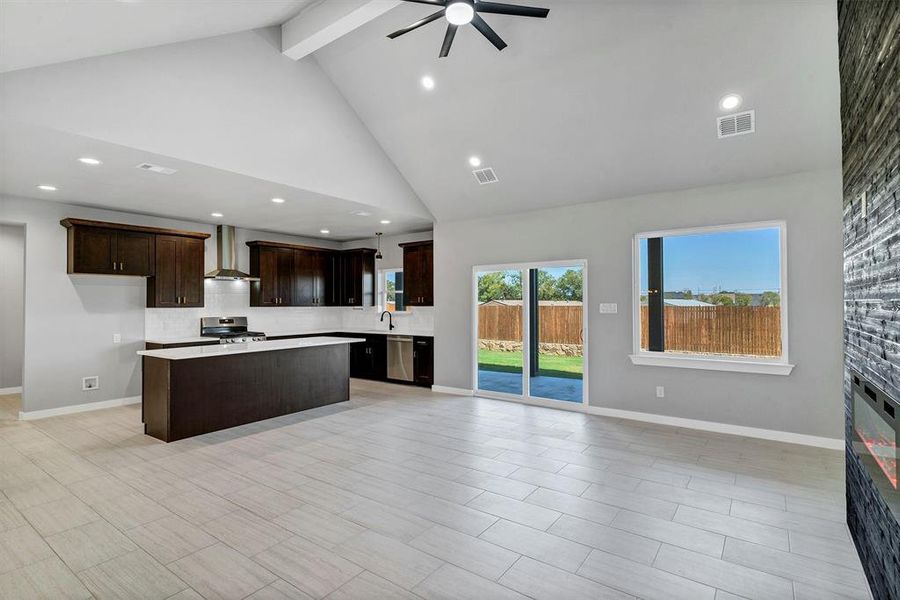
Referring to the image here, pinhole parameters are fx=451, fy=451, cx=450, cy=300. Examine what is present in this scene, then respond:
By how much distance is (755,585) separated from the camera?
7.33ft

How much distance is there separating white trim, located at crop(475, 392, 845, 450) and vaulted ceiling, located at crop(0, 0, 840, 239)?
2628 mm

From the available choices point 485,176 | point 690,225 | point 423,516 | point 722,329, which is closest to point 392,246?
point 485,176

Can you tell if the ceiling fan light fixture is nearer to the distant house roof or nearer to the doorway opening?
the distant house roof

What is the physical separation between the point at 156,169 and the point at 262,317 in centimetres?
428

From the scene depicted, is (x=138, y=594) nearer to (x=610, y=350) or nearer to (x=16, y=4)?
(x=16, y=4)

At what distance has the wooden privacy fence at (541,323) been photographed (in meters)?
5.97

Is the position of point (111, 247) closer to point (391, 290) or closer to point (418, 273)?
point (418, 273)

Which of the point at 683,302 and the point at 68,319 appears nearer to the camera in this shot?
the point at 683,302

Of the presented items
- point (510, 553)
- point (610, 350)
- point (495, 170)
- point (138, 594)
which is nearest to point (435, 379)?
point (610, 350)

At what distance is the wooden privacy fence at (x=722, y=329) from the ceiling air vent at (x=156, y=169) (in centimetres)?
534

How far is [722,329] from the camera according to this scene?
196 inches

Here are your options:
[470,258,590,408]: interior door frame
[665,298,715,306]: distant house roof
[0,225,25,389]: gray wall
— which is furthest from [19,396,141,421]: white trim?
[665,298,715,306]: distant house roof

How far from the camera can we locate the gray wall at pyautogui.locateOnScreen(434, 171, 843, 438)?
437cm

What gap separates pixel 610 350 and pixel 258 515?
4250 millimetres
